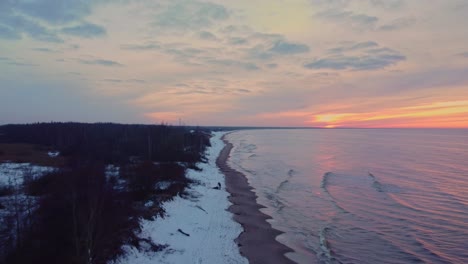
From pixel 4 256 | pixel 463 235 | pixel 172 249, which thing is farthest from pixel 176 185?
pixel 463 235

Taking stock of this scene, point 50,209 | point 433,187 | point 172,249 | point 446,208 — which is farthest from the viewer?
point 433,187

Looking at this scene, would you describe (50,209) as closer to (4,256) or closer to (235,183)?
(4,256)

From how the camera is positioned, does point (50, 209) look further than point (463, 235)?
No

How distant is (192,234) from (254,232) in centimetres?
364

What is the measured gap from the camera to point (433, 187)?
32.9m

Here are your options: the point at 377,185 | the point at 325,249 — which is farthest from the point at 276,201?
the point at 377,185

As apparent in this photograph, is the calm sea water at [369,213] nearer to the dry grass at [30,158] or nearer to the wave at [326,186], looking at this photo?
the wave at [326,186]

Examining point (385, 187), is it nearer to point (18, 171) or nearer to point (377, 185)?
point (377, 185)

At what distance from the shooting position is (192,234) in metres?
17.4

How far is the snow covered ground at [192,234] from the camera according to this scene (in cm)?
1404

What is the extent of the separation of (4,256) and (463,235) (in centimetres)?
2097

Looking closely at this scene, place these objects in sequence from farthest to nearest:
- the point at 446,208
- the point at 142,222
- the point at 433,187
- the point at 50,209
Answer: the point at 433,187 < the point at 446,208 < the point at 142,222 < the point at 50,209

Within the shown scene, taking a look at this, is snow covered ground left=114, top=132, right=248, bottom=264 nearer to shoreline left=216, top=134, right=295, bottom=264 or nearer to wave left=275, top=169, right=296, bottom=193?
shoreline left=216, top=134, right=295, bottom=264

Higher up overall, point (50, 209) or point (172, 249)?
point (50, 209)
